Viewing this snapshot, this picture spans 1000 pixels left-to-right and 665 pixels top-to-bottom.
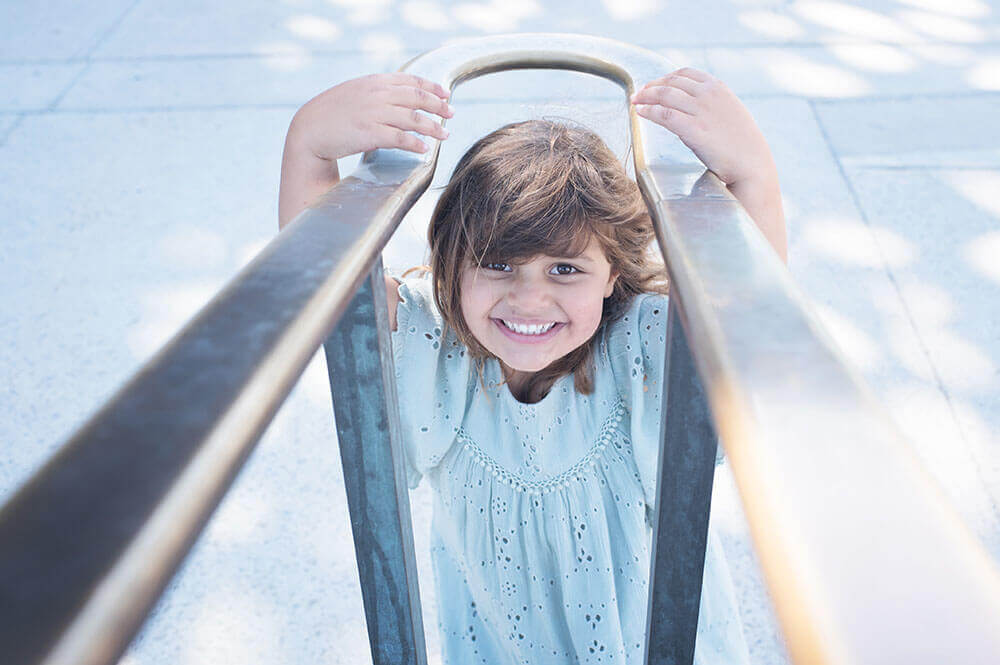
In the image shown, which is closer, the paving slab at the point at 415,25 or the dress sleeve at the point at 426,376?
the dress sleeve at the point at 426,376

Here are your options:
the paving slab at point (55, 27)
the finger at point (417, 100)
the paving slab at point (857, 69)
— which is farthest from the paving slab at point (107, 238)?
the paving slab at point (857, 69)

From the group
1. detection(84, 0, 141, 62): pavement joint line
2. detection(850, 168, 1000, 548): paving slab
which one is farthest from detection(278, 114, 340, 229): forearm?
detection(84, 0, 141, 62): pavement joint line

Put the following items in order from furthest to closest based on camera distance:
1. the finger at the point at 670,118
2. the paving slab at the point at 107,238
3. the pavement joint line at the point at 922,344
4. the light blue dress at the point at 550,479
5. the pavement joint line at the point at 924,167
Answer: the pavement joint line at the point at 924,167, the paving slab at the point at 107,238, the pavement joint line at the point at 922,344, the light blue dress at the point at 550,479, the finger at the point at 670,118

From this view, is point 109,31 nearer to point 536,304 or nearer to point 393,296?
point 393,296

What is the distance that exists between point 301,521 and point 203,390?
120 centimetres

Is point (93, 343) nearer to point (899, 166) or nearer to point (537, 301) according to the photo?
point (537, 301)

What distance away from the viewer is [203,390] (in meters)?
0.28

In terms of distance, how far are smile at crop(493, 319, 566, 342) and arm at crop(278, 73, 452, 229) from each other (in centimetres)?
22

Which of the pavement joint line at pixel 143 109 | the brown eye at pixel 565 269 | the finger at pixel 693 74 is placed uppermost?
the finger at pixel 693 74

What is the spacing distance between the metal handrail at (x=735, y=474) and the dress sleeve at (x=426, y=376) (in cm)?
59

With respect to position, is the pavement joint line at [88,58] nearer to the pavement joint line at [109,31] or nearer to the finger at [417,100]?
the pavement joint line at [109,31]

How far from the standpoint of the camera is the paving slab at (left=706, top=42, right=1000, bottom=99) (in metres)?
2.57

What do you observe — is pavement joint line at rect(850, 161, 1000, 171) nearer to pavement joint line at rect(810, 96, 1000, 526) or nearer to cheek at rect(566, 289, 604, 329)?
pavement joint line at rect(810, 96, 1000, 526)

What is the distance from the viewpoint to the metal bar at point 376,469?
0.58 metres
